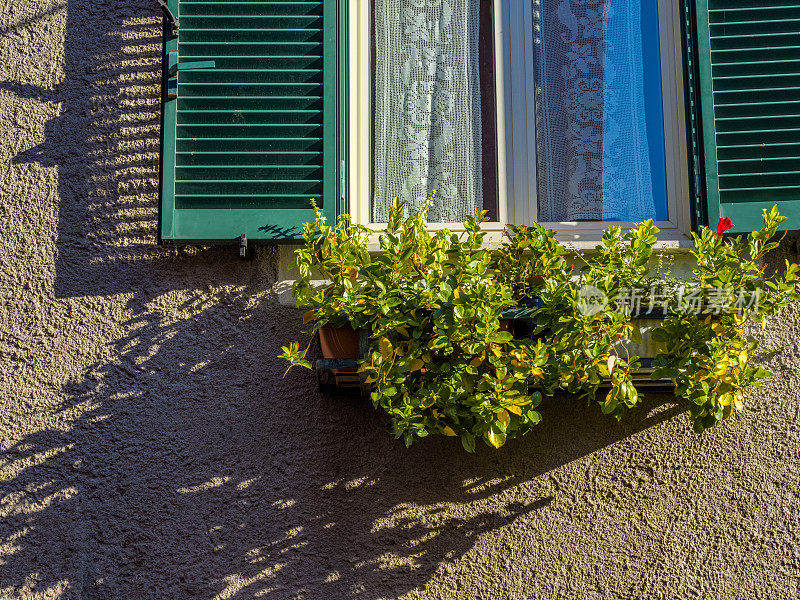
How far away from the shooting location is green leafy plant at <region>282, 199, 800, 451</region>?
8.89 feet

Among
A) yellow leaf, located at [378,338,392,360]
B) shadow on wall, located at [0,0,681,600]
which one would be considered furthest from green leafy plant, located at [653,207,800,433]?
yellow leaf, located at [378,338,392,360]

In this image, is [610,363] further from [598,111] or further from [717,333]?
[598,111]

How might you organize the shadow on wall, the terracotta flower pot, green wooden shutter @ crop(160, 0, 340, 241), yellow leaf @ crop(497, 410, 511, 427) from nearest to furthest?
yellow leaf @ crop(497, 410, 511, 427) → the terracotta flower pot → the shadow on wall → green wooden shutter @ crop(160, 0, 340, 241)

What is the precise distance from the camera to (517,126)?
138 inches

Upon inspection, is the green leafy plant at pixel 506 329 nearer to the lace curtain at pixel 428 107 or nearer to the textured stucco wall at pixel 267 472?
the textured stucco wall at pixel 267 472

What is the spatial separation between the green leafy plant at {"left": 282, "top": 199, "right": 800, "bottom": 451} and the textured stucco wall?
35 centimetres

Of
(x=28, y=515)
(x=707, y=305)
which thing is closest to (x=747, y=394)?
(x=707, y=305)

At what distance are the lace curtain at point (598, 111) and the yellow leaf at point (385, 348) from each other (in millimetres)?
1113

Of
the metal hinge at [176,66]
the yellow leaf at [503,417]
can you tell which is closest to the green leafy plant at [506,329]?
the yellow leaf at [503,417]

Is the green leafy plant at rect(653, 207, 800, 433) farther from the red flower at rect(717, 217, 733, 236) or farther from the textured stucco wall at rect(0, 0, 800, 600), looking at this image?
the textured stucco wall at rect(0, 0, 800, 600)

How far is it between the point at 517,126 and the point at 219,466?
6.38 ft

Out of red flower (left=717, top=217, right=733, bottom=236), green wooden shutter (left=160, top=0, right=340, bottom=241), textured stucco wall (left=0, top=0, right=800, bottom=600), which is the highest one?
green wooden shutter (left=160, top=0, right=340, bottom=241)

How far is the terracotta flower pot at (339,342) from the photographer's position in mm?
2861

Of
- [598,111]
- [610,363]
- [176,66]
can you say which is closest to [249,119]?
[176,66]
